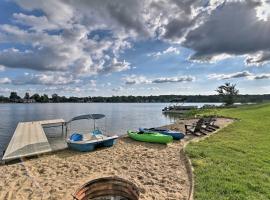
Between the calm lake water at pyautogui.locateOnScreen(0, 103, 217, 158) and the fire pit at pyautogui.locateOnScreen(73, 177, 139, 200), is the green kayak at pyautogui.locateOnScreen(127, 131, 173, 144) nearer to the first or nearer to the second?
the fire pit at pyautogui.locateOnScreen(73, 177, 139, 200)

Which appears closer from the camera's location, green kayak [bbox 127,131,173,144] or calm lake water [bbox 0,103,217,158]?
green kayak [bbox 127,131,173,144]

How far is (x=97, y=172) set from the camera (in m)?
9.20

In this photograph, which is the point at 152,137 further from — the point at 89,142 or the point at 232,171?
the point at 232,171

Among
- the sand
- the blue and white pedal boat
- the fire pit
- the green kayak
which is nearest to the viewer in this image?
the fire pit

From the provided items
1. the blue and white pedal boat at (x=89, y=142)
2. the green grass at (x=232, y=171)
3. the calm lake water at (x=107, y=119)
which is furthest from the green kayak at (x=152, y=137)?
the calm lake water at (x=107, y=119)

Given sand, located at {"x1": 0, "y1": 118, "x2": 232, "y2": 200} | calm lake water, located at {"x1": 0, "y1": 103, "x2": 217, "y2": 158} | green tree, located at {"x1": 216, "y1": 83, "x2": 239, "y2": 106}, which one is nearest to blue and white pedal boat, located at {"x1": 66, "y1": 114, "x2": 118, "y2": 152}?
sand, located at {"x1": 0, "y1": 118, "x2": 232, "y2": 200}

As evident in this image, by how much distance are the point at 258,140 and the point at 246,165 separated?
533 centimetres

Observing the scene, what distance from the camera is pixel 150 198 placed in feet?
21.5

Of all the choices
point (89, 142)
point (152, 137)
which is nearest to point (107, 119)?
point (152, 137)

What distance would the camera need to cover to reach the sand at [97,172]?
7.24m

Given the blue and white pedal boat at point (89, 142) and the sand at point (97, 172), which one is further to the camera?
the blue and white pedal boat at point (89, 142)

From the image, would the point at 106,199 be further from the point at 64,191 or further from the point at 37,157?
the point at 37,157

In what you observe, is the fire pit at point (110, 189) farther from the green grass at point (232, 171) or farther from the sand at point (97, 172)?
the green grass at point (232, 171)

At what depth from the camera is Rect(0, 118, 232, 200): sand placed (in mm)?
7238
